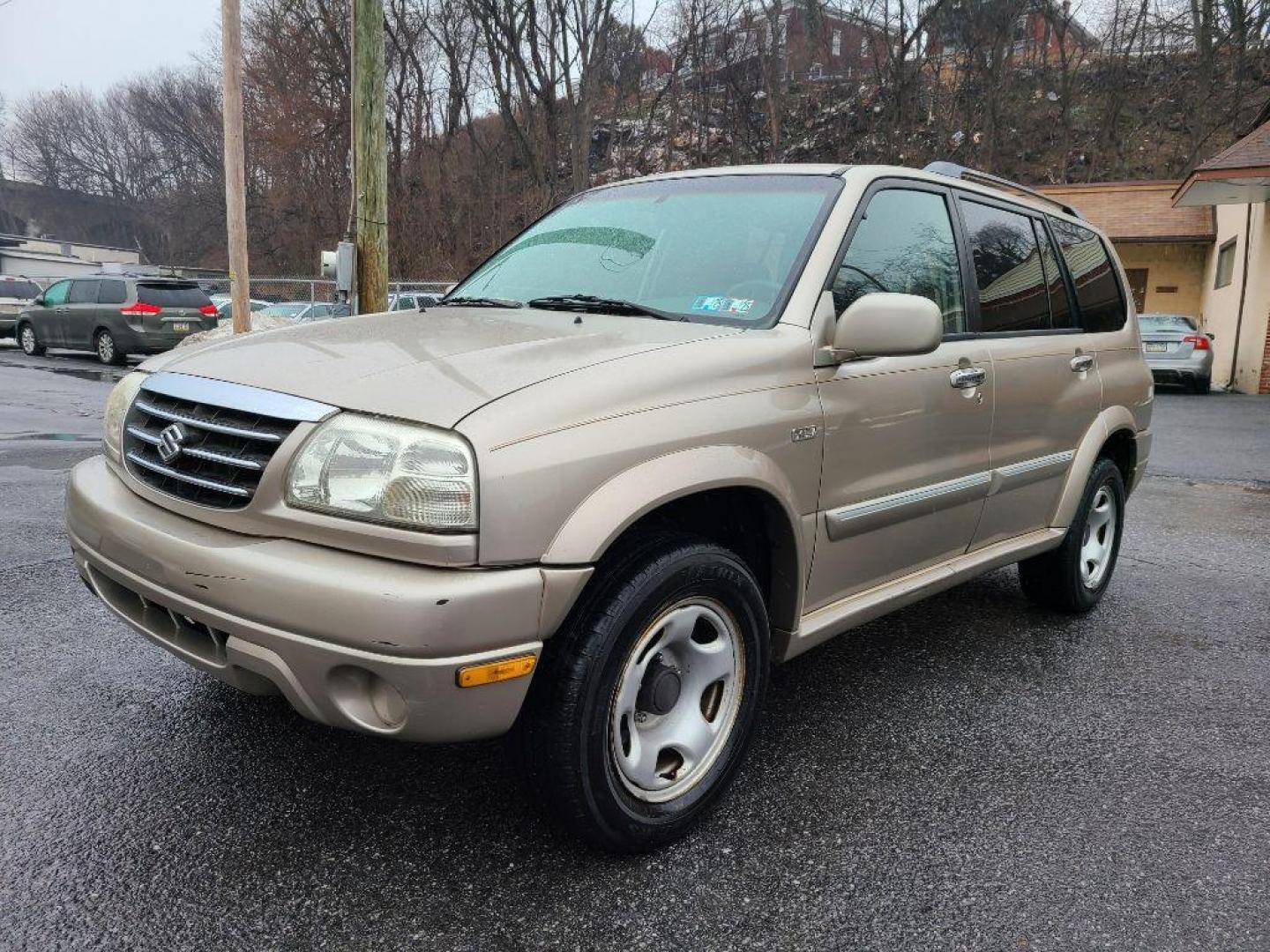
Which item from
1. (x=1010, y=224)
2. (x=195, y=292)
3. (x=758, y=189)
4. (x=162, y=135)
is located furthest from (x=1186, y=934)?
(x=162, y=135)

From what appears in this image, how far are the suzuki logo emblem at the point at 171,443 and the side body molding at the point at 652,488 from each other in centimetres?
98

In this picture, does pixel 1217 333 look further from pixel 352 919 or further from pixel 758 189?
pixel 352 919

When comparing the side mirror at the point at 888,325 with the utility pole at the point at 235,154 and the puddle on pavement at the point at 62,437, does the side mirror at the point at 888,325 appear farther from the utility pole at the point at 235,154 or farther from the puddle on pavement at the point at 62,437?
the utility pole at the point at 235,154

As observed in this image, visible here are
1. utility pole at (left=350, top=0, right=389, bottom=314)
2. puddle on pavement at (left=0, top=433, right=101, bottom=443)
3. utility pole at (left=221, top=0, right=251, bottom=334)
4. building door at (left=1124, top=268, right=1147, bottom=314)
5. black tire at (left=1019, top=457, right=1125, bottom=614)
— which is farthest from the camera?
building door at (left=1124, top=268, right=1147, bottom=314)

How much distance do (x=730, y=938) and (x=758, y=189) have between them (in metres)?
2.27

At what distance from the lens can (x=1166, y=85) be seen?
112ft

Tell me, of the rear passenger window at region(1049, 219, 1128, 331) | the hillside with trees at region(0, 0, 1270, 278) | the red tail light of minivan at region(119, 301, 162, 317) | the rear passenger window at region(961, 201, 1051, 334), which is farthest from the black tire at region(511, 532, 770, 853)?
the hillside with trees at region(0, 0, 1270, 278)

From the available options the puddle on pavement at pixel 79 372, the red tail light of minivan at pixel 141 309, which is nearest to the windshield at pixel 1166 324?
the puddle on pavement at pixel 79 372

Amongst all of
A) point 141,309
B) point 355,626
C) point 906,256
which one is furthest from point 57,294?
point 355,626

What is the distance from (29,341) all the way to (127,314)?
4927 millimetres

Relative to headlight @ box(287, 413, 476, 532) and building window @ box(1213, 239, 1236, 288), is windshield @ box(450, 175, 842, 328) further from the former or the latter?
building window @ box(1213, 239, 1236, 288)

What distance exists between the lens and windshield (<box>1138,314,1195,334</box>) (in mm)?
16953

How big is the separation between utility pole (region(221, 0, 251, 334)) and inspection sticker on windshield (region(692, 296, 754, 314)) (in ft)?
35.9

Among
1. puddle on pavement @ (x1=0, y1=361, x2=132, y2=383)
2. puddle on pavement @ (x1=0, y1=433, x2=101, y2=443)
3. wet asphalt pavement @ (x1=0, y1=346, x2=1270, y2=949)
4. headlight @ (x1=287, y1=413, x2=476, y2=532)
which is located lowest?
puddle on pavement @ (x1=0, y1=361, x2=132, y2=383)
